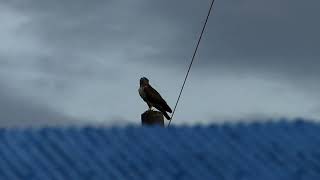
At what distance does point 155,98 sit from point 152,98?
7 centimetres

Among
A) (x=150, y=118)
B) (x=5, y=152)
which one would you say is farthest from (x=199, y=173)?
(x=150, y=118)

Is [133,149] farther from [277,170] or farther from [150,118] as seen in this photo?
[150,118]

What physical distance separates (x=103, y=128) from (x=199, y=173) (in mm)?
1229

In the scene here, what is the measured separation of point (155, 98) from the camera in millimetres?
14562

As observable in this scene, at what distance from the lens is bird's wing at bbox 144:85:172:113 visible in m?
14.5

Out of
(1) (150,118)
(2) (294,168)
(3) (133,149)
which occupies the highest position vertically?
(1) (150,118)

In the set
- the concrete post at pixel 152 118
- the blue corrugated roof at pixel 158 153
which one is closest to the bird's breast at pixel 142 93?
the concrete post at pixel 152 118

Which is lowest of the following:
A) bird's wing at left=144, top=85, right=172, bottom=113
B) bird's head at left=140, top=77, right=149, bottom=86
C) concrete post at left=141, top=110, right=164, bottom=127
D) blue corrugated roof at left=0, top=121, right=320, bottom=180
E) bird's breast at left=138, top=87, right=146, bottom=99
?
blue corrugated roof at left=0, top=121, right=320, bottom=180

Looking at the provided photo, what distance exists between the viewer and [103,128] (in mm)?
9336

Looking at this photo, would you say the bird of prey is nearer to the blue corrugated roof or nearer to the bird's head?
the bird's head

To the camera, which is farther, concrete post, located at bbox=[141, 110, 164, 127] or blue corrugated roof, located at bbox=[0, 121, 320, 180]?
concrete post, located at bbox=[141, 110, 164, 127]

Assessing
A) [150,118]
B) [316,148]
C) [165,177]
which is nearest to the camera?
[165,177]

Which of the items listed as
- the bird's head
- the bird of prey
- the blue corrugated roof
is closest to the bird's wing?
the bird of prey

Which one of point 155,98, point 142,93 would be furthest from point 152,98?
point 142,93
